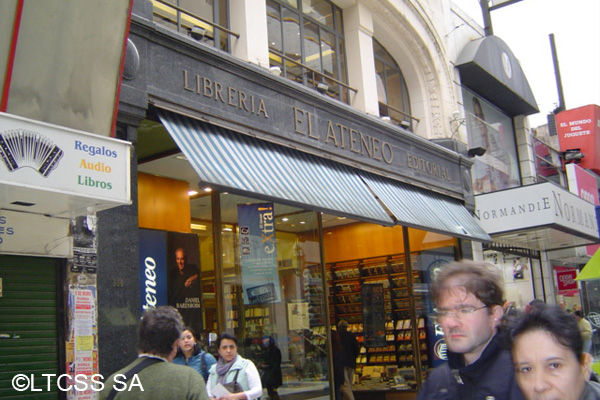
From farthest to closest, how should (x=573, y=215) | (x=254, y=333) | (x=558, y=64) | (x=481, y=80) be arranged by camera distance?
(x=558, y=64) → (x=481, y=80) → (x=573, y=215) → (x=254, y=333)

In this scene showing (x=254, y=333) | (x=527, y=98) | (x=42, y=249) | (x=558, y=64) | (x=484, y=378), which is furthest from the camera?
(x=558, y=64)

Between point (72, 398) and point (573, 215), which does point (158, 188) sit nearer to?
point (72, 398)

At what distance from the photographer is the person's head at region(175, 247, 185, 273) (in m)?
9.69

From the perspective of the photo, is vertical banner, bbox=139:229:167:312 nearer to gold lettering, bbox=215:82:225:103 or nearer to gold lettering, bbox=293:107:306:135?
gold lettering, bbox=215:82:225:103

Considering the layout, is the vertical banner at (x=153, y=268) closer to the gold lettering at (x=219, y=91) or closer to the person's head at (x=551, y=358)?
the gold lettering at (x=219, y=91)

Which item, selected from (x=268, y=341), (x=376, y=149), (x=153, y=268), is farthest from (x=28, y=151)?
(x=376, y=149)

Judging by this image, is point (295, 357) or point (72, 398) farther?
point (295, 357)

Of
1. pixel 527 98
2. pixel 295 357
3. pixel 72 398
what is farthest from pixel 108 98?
pixel 527 98

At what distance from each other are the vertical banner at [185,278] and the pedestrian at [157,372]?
18.3 feet

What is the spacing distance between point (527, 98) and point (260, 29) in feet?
37.9

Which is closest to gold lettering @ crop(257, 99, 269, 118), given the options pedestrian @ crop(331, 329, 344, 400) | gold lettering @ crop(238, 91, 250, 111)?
gold lettering @ crop(238, 91, 250, 111)

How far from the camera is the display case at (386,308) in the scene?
13703mm

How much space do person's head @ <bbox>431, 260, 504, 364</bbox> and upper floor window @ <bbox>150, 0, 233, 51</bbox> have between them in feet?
22.5

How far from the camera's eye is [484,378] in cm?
280
